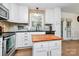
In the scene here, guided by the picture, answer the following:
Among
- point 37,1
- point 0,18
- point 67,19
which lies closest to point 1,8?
point 0,18

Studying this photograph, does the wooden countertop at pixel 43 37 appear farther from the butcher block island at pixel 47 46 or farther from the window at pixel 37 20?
the window at pixel 37 20

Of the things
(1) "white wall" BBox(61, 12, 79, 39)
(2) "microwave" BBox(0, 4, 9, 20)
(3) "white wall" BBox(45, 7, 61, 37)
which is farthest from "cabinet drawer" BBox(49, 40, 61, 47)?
(2) "microwave" BBox(0, 4, 9, 20)

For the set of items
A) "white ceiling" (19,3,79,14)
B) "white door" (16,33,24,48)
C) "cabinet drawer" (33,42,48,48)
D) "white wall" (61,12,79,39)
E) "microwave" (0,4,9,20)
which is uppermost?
"white ceiling" (19,3,79,14)

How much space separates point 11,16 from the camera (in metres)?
1.70

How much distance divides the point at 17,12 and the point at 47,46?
70 cm

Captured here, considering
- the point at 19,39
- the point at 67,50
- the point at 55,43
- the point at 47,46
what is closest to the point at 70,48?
the point at 67,50

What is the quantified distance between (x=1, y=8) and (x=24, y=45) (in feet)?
2.18

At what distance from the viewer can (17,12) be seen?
166 centimetres

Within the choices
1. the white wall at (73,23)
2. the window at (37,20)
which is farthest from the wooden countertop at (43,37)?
the white wall at (73,23)

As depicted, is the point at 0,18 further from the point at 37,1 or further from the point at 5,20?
the point at 37,1

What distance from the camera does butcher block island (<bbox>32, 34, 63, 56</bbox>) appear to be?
164 cm

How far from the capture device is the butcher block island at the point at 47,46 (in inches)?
64.5

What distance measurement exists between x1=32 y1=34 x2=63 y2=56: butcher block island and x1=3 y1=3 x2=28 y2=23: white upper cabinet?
Result: 1.16 ft

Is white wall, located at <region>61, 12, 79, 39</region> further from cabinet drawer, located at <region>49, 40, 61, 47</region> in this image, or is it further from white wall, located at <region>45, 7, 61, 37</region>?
cabinet drawer, located at <region>49, 40, 61, 47</region>
